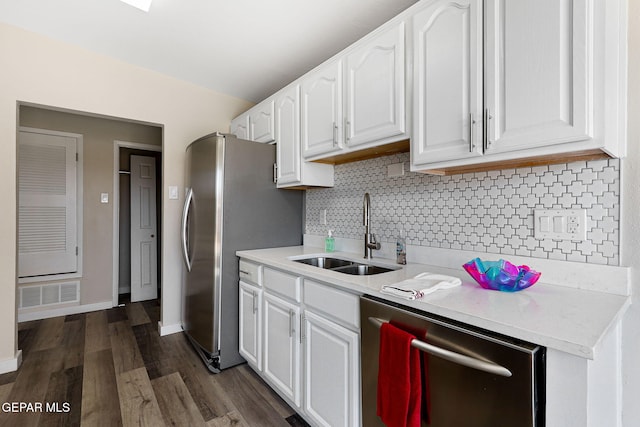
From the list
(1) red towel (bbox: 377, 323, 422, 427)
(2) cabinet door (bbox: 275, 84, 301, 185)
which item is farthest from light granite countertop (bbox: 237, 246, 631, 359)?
(2) cabinet door (bbox: 275, 84, 301, 185)

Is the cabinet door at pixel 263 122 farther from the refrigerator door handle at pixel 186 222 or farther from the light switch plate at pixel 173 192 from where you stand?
the light switch plate at pixel 173 192

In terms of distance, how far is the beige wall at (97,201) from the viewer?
3471 millimetres

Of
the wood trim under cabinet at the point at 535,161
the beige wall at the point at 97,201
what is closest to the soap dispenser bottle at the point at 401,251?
the wood trim under cabinet at the point at 535,161

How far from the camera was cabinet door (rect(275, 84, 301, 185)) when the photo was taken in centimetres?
217

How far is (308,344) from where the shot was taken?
61.4 inches

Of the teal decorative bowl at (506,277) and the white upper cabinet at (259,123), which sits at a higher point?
the white upper cabinet at (259,123)

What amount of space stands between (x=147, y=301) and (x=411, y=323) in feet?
13.2

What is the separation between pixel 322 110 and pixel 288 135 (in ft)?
1.38

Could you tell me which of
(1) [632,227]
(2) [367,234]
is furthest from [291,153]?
(1) [632,227]

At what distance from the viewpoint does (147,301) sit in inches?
157

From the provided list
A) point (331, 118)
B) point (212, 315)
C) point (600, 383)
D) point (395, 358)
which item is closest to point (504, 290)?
point (600, 383)

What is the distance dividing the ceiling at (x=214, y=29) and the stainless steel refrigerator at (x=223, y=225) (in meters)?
0.70

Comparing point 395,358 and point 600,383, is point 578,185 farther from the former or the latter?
point 395,358

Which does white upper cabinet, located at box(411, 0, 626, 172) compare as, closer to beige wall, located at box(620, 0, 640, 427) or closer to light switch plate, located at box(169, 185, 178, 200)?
beige wall, located at box(620, 0, 640, 427)
